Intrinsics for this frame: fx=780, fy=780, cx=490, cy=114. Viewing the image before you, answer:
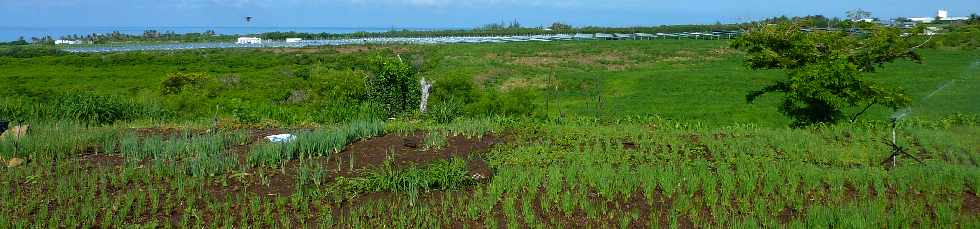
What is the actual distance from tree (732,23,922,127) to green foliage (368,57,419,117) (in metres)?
7.49

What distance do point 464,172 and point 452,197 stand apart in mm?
580

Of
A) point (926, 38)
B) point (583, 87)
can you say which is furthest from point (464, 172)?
point (583, 87)

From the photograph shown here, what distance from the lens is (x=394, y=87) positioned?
16281mm

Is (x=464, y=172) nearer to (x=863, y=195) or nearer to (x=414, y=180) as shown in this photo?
(x=414, y=180)

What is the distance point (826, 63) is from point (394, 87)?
28.5 feet

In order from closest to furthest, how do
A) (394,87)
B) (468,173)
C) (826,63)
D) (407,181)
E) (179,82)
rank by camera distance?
(407,181)
(468,173)
(826,63)
(394,87)
(179,82)

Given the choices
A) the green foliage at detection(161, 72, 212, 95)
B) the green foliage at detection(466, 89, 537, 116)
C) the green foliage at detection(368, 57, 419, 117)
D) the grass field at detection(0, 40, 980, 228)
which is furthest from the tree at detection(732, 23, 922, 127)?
the green foliage at detection(161, 72, 212, 95)

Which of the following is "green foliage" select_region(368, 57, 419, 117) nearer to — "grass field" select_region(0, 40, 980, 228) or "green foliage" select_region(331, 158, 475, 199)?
"grass field" select_region(0, 40, 980, 228)

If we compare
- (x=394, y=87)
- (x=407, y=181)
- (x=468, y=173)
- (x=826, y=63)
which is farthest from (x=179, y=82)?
(x=407, y=181)

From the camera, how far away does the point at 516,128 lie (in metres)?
11.2

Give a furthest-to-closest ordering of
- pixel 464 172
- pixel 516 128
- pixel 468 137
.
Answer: pixel 516 128, pixel 468 137, pixel 464 172

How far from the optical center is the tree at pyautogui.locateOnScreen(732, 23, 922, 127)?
49.4 feet

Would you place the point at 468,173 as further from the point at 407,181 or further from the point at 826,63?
the point at 826,63

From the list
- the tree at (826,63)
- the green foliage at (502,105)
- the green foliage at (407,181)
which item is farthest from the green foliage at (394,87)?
the green foliage at (407,181)
